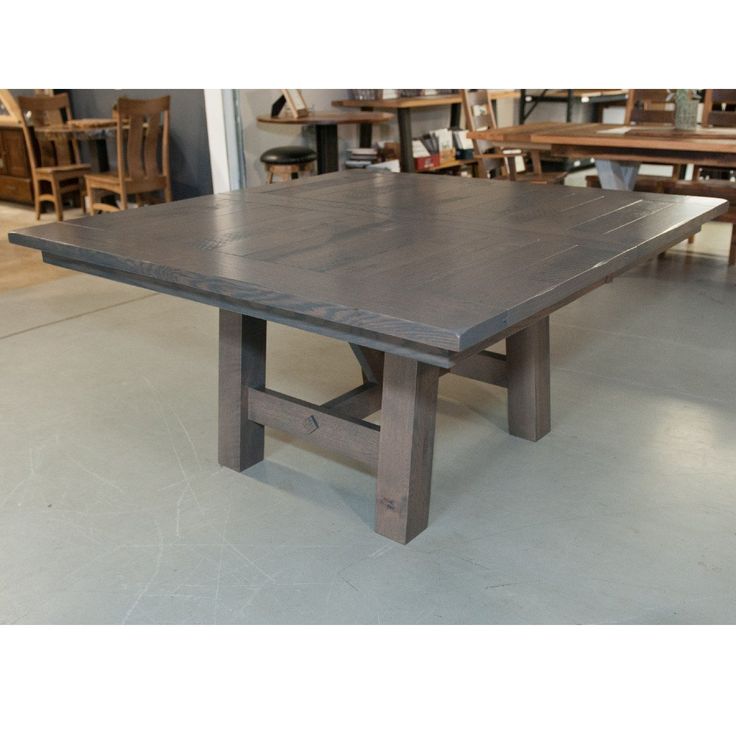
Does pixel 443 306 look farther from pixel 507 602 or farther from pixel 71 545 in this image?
pixel 71 545

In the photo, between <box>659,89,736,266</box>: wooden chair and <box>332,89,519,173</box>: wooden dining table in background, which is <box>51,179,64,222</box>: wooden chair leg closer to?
<box>332,89,519,173</box>: wooden dining table in background

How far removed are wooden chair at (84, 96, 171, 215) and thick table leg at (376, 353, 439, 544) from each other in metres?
4.22

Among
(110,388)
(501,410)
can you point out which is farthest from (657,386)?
(110,388)

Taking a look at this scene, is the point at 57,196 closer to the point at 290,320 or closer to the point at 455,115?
the point at 455,115

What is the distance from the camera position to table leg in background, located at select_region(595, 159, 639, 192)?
187 inches

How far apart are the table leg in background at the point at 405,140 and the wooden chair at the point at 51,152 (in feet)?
8.38

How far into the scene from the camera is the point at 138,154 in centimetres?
596

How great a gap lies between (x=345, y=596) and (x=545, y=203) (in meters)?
1.44

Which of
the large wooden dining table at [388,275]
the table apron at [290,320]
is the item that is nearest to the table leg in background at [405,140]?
the large wooden dining table at [388,275]

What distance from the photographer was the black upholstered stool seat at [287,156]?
18.3 ft

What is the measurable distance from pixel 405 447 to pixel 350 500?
0.37 m

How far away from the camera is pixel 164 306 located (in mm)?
4273

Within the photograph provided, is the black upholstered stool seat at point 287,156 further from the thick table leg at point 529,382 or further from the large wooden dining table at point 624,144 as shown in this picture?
the thick table leg at point 529,382

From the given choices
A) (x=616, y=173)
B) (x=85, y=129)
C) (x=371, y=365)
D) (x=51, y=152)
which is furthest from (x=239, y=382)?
(x=51, y=152)
